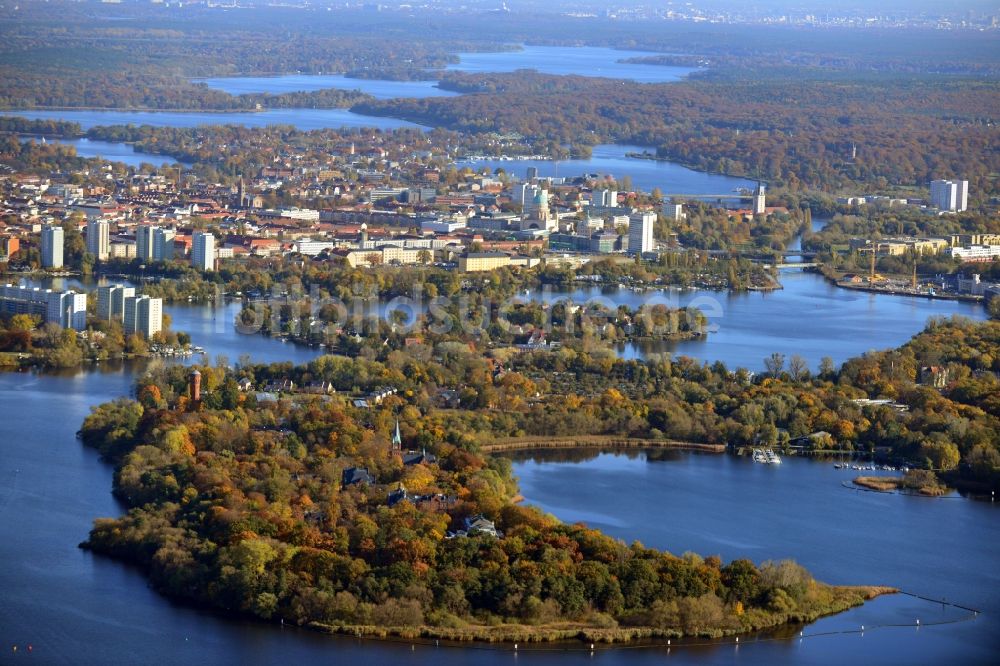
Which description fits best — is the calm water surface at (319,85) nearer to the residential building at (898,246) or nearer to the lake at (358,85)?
the lake at (358,85)

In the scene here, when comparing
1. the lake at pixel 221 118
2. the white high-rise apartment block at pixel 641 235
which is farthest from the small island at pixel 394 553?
the lake at pixel 221 118

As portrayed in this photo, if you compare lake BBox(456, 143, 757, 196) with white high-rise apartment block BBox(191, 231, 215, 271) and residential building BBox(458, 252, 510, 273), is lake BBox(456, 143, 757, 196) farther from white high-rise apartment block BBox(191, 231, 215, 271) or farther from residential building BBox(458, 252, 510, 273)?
white high-rise apartment block BBox(191, 231, 215, 271)

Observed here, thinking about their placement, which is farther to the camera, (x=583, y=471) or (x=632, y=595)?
(x=583, y=471)

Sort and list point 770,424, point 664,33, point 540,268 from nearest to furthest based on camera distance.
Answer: point 770,424 < point 540,268 < point 664,33

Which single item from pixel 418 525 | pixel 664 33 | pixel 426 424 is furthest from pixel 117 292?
pixel 664 33

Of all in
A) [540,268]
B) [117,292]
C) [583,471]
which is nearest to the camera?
[583,471]

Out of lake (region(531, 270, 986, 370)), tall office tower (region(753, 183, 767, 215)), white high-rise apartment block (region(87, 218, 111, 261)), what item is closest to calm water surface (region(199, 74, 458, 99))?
tall office tower (region(753, 183, 767, 215))

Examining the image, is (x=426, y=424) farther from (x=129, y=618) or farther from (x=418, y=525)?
(x=129, y=618)

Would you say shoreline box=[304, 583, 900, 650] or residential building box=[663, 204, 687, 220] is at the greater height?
shoreline box=[304, 583, 900, 650]
